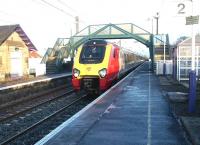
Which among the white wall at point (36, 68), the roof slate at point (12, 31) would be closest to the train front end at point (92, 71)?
the roof slate at point (12, 31)

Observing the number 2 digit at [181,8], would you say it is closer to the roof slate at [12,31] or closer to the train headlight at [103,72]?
the train headlight at [103,72]

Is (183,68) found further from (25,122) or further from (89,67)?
(25,122)

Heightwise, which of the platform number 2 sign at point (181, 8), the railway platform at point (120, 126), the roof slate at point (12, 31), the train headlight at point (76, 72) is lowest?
the railway platform at point (120, 126)

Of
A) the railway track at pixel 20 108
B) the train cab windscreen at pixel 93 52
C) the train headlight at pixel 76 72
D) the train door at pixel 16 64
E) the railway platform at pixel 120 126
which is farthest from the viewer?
the train door at pixel 16 64

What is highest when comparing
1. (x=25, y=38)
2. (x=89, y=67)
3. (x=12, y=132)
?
(x=25, y=38)

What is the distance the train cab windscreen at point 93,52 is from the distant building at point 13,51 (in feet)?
50.1

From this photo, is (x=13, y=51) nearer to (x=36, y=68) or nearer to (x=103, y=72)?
(x=36, y=68)

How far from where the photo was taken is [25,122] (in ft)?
44.7

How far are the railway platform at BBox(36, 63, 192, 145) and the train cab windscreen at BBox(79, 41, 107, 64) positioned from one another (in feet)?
16.9

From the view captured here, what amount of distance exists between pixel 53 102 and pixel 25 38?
68.0 feet

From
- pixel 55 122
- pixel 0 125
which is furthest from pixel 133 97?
pixel 0 125

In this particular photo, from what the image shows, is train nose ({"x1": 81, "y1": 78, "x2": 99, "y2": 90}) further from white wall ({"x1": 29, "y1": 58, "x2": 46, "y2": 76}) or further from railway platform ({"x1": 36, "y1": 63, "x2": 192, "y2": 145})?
white wall ({"x1": 29, "y1": 58, "x2": 46, "y2": 76})

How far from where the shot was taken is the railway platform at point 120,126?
8.73 m

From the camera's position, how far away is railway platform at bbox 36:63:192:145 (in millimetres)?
8727
